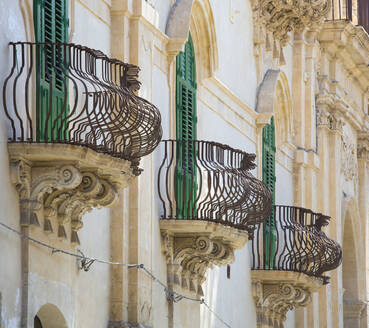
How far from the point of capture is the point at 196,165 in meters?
17.6

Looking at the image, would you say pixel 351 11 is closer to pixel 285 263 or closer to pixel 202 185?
pixel 285 263

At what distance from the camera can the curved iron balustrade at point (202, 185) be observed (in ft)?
57.6

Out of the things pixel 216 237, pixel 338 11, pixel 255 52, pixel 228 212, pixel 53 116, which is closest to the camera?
pixel 53 116

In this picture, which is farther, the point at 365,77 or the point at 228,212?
the point at 365,77

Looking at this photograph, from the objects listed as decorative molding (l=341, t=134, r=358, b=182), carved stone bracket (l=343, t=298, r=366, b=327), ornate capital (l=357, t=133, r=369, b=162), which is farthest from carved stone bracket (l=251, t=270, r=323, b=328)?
ornate capital (l=357, t=133, r=369, b=162)

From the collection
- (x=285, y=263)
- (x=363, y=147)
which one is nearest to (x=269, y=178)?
(x=285, y=263)

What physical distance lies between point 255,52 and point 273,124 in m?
1.59

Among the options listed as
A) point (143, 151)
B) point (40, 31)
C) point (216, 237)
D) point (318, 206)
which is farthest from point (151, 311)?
point (318, 206)

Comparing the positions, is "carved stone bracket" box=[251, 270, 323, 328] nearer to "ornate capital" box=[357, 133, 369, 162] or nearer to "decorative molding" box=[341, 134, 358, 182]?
"decorative molding" box=[341, 134, 358, 182]

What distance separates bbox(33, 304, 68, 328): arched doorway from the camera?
14266mm

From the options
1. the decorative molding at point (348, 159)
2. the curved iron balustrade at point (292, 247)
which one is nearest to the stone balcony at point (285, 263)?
the curved iron balustrade at point (292, 247)

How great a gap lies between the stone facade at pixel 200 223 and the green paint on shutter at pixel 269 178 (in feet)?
1.12

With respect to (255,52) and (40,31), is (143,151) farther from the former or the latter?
(255,52)

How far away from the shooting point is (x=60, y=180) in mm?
13523
